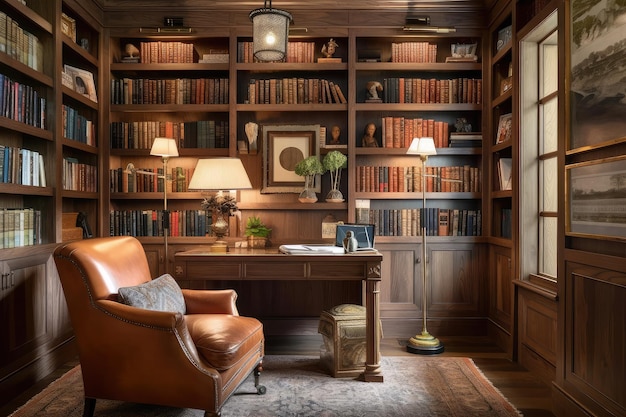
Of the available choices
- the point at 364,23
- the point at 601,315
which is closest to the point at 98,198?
the point at 364,23

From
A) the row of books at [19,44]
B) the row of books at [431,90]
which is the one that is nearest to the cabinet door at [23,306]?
the row of books at [19,44]

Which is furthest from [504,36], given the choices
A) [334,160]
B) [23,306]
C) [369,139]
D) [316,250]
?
[23,306]

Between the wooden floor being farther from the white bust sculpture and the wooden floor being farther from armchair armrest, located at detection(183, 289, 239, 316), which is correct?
the white bust sculpture

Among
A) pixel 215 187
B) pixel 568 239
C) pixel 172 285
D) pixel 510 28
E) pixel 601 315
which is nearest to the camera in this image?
pixel 601 315

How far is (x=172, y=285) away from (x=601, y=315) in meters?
2.23

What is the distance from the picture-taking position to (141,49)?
4383mm

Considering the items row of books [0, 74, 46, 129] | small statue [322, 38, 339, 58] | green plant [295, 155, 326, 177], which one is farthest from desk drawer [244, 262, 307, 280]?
small statue [322, 38, 339, 58]

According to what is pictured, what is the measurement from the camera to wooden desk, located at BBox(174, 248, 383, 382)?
10.6ft

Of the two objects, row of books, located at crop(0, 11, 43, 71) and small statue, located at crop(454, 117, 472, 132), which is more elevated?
row of books, located at crop(0, 11, 43, 71)

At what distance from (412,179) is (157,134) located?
87.3 inches

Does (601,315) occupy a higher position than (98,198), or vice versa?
(98,198)

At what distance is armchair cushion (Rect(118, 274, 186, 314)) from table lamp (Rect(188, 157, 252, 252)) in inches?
21.7

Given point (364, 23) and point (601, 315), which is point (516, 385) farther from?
point (364, 23)

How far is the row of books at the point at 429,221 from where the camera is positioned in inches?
171
